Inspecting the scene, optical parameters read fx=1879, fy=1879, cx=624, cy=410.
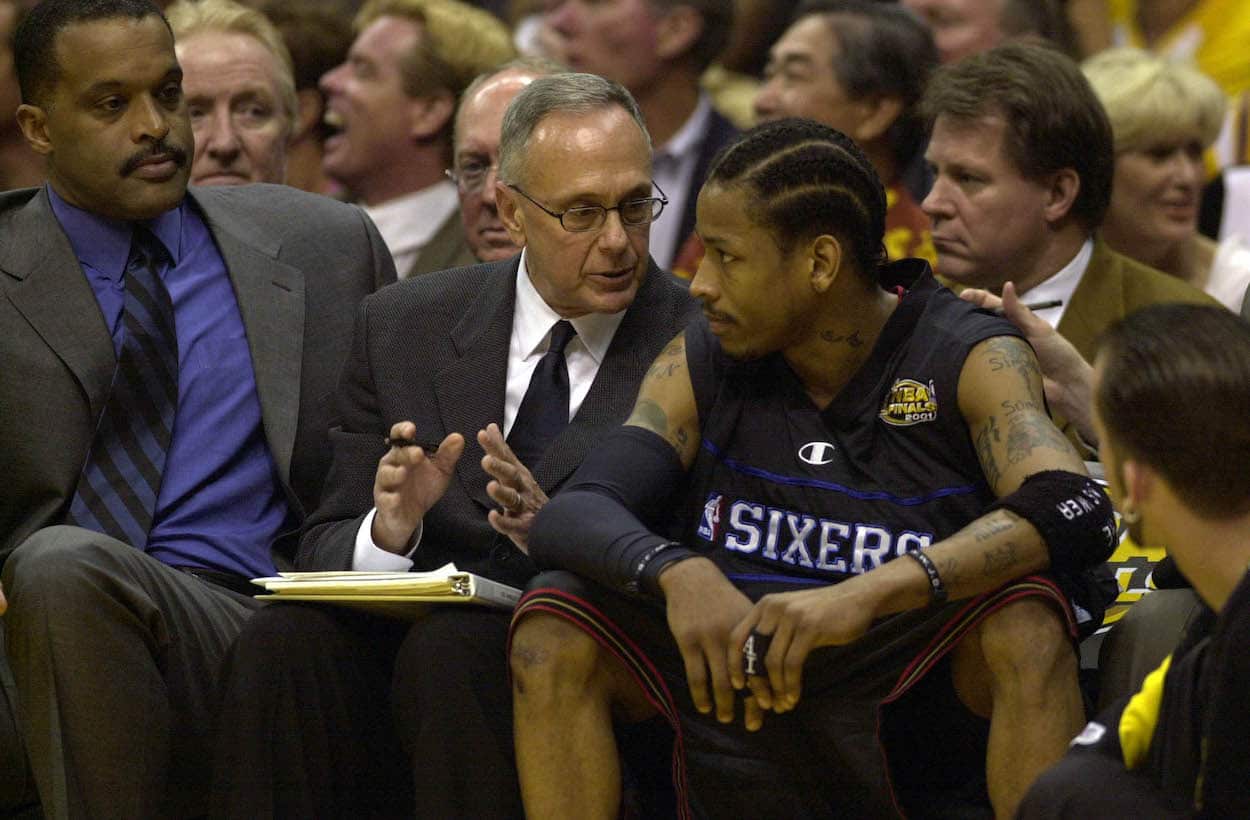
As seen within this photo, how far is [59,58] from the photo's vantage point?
400 centimetres

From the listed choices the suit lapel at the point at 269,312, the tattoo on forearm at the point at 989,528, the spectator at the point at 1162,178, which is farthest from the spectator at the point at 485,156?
the tattoo on forearm at the point at 989,528

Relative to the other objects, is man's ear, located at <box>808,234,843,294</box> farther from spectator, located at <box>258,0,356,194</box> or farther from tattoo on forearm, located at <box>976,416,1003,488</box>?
spectator, located at <box>258,0,356,194</box>

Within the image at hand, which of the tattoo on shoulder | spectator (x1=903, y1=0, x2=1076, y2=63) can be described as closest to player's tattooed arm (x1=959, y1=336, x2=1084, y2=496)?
the tattoo on shoulder

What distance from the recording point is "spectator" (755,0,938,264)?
5.48 m

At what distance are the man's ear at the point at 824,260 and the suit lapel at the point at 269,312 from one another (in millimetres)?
1302

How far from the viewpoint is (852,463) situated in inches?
126

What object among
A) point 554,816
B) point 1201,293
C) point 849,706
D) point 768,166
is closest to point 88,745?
point 554,816

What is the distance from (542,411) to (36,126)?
52.5 inches

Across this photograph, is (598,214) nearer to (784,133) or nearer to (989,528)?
(784,133)

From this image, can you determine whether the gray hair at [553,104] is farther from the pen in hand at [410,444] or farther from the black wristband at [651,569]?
the black wristband at [651,569]

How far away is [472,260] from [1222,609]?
3008 millimetres

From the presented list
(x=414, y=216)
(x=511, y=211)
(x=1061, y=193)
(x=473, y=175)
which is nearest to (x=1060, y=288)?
(x=1061, y=193)

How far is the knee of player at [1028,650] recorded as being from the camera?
288 centimetres

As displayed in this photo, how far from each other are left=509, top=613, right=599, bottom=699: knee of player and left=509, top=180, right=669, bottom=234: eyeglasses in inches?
37.8
